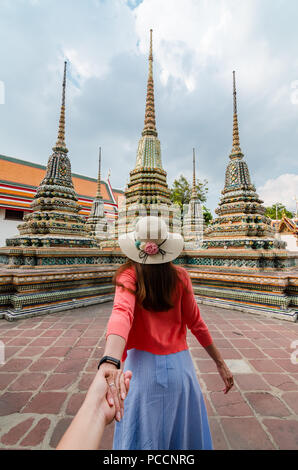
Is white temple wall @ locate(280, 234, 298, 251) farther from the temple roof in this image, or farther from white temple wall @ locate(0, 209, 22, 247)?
white temple wall @ locate(0, 209, 22, 247)

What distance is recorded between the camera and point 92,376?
2.30 metres

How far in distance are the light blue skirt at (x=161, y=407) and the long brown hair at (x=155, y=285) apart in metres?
0.27

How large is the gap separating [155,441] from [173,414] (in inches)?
5.6

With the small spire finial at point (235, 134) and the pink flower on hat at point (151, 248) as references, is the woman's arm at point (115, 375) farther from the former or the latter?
the small spire finial at point (235, 134)

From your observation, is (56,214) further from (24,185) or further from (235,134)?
(24,185)

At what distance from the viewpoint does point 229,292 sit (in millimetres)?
5297

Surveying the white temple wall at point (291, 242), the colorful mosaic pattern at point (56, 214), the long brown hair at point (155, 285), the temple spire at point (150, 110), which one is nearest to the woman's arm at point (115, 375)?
the long brown hair at point (155, 285)

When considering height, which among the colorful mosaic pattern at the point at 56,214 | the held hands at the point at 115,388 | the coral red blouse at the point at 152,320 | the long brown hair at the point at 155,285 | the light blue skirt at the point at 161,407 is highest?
the colorful mosaic pattern at the point at 56,214

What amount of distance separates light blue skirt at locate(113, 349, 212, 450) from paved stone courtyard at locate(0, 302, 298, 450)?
60cm

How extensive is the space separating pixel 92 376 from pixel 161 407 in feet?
5.12

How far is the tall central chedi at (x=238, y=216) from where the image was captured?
5.91 metres

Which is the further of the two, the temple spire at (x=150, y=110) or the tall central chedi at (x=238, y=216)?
the temple spire at (x=150, y=110)

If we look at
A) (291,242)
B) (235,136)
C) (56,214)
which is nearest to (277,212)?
(291,242)

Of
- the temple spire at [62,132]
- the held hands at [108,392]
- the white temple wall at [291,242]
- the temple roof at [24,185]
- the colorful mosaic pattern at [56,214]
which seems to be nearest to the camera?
the held hands at [108,392]
